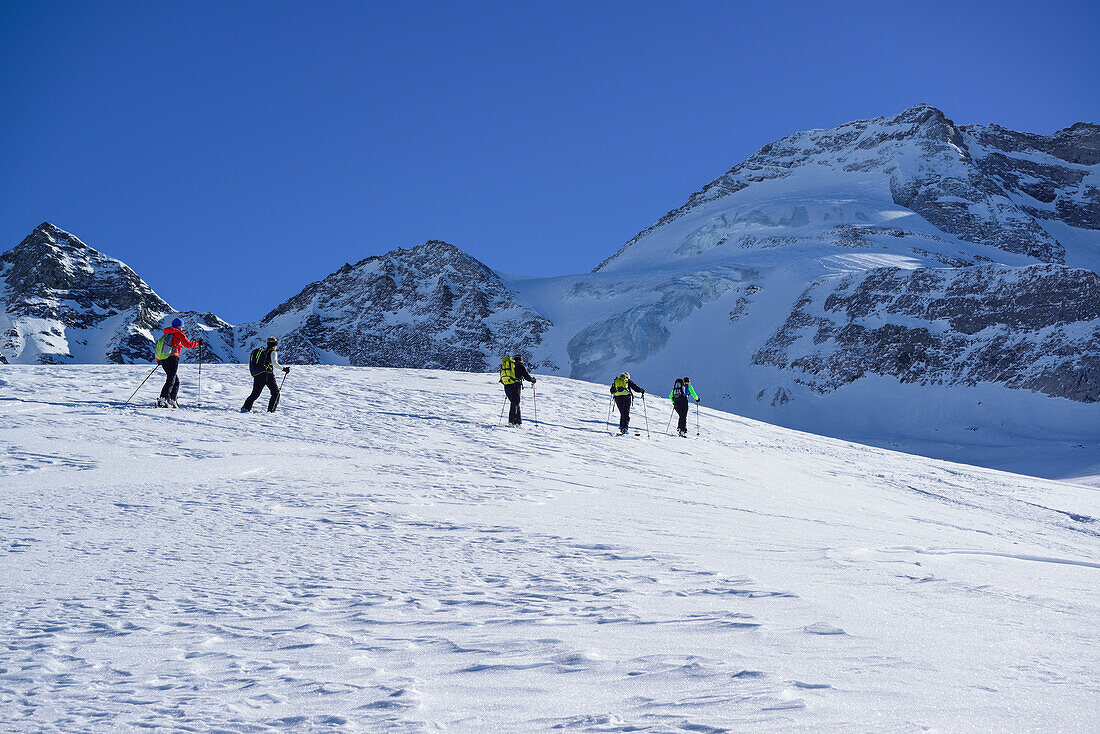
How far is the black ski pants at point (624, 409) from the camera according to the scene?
19859 millimetres

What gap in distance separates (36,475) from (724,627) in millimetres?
9105

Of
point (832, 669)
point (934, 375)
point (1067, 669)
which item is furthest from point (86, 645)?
point (934, 375)

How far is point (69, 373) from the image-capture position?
784 inches

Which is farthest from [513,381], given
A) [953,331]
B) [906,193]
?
[906,193]

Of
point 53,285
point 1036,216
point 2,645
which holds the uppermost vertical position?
point 1036,216

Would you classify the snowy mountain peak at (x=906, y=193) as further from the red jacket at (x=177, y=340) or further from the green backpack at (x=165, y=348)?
the green backpack at (x=165, y=348)

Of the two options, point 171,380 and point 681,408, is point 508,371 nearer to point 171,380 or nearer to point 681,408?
point 681,408

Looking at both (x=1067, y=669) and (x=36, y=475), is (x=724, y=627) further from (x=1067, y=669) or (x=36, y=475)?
(x=36, y=475)

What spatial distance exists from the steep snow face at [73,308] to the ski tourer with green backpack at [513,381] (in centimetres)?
12816

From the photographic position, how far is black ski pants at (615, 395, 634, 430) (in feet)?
65.2

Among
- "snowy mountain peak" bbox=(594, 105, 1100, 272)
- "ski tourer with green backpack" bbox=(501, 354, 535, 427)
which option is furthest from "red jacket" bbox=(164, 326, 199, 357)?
"snowy mountain peak" bbox=(594, 105, 1100, 272)

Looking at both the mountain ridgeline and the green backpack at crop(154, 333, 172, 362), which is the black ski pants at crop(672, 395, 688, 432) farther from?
the mountain ridgeline

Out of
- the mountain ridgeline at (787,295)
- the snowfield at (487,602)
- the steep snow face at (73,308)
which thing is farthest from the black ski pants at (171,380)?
the steep snow face at (73,308)

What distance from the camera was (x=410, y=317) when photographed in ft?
351
